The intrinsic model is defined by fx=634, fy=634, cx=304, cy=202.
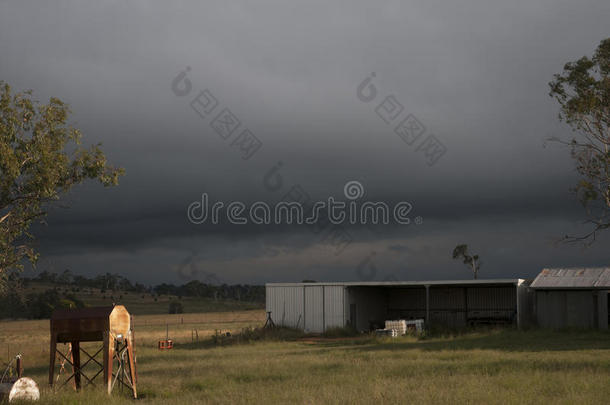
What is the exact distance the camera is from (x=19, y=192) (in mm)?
25828

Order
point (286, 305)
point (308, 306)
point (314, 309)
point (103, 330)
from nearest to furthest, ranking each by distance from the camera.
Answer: point (103, 330) < point (314, 309) < point (308, 306) < point (286, 305)

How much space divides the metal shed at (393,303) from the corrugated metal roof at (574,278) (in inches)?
61.5

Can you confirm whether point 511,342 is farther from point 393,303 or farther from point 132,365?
point 393,303

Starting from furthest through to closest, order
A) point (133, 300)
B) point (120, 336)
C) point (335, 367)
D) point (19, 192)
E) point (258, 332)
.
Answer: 1. point (133, 300)
2. point (258, 332)
3. point (19, 192)
4. point (335, 367)
5. point (120, 336)

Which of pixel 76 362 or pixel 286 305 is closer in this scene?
pixel 76 362

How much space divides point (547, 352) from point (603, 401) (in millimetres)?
12481

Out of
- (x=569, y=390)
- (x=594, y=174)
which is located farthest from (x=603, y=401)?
(x=594, y=174)

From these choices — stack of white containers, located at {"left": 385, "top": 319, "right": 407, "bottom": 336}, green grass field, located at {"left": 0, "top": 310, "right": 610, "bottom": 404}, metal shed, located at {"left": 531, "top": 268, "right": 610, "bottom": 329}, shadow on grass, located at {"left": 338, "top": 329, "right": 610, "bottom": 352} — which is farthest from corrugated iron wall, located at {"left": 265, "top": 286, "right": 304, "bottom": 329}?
metal shed, located at {"left": 531, "top": 268, "right": 610, "bottom": 329}

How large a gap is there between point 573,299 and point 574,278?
136 centimetres

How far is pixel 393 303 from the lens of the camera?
53906 mm

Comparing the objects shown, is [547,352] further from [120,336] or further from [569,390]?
[120,336]

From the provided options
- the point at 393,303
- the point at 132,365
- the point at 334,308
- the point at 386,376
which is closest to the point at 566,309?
the point at 334,308

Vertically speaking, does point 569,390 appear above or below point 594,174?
below

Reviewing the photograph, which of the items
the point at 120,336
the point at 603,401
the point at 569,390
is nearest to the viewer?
the point at 603,401
